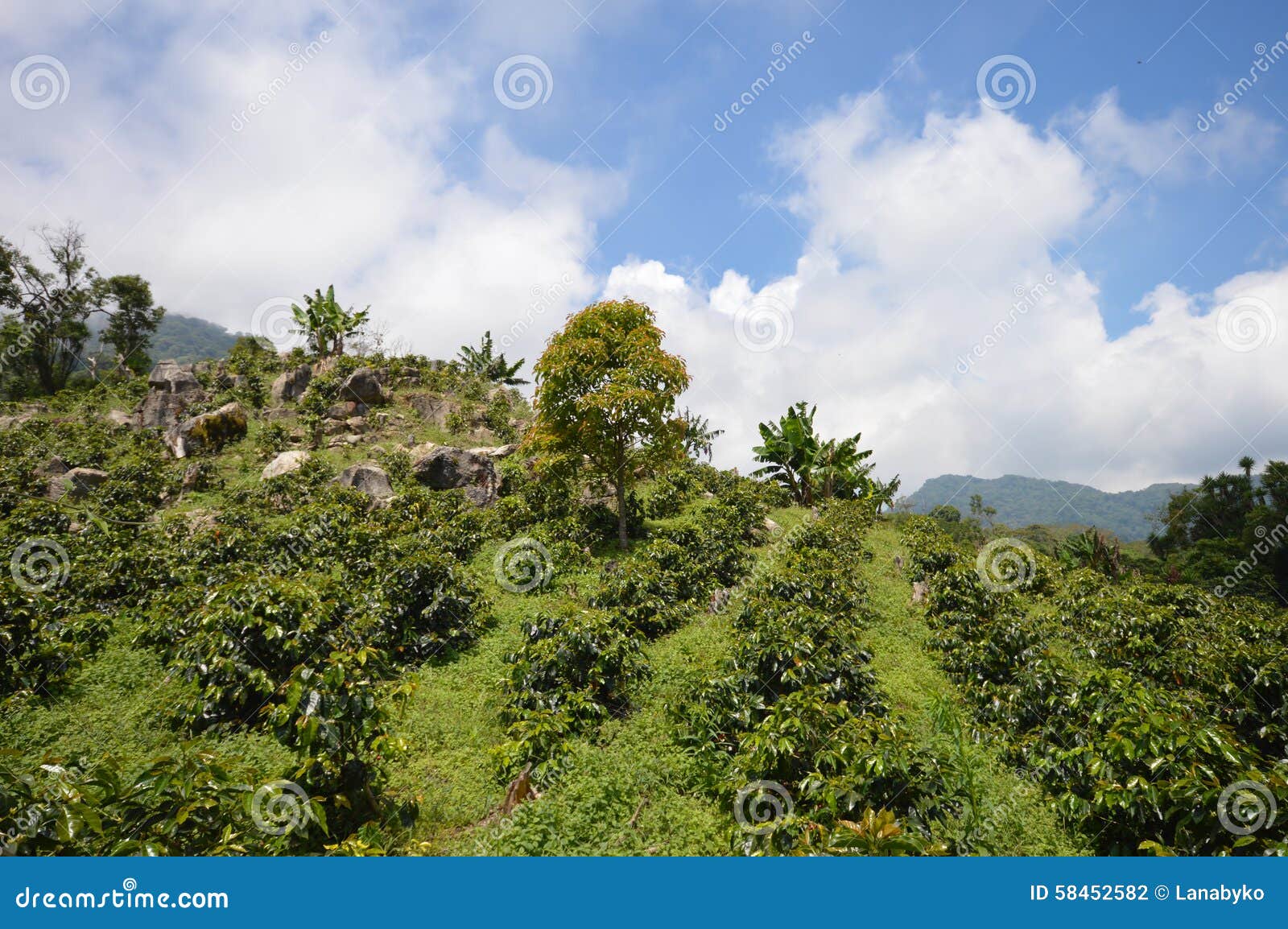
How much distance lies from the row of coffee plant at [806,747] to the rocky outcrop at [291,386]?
25.5 m

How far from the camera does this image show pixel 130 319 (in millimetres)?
37812

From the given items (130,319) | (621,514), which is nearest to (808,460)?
(621,514)

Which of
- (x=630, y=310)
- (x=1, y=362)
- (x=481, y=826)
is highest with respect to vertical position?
(x=1, y=362)

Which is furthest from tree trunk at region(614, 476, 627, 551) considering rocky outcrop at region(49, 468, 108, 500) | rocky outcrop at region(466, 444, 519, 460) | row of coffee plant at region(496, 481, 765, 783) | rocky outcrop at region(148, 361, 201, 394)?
rocky outcrop at region(148, 361, 201, 394)

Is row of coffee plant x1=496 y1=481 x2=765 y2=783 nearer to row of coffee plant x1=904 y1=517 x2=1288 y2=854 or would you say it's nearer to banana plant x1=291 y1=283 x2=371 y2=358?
row of coffee plant x1=904 y1=517 x2=1288 y2=854

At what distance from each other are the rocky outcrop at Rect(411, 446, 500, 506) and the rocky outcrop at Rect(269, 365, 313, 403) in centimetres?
1180

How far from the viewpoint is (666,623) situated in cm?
1118

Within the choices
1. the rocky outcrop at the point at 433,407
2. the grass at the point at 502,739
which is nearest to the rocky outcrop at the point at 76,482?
the grass at the point at 502,739

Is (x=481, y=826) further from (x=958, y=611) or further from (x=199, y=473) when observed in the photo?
(x=199, y=473)

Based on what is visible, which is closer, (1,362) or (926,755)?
(926,755)

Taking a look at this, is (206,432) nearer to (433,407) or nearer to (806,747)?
(433,407)

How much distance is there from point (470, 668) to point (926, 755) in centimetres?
684

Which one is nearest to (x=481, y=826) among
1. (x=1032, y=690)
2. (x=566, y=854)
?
(x=566, y=854)

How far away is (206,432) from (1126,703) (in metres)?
26.7
